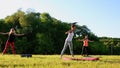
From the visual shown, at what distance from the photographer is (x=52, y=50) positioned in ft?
193

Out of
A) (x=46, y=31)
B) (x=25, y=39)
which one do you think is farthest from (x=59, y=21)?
(x=25, y=39)

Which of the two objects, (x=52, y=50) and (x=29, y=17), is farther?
(x=29, y=17)

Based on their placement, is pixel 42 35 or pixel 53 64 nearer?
pixel 53 64

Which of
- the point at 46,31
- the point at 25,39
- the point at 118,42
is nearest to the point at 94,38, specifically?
the point at 118,42

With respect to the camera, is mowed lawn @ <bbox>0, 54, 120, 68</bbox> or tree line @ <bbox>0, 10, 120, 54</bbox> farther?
tree line @ <bbox>0, 10, 120, 54</bbox>

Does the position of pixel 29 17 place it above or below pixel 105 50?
above

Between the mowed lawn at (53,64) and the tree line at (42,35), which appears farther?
the tree line at (42,35)

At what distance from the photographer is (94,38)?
6625cm

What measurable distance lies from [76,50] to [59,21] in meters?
8.30

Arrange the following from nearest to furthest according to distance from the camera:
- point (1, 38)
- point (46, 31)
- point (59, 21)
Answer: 1. point (1, 38)
2. point (46, 31)
3. point (59, 21)

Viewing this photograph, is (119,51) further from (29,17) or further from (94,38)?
(29,17)

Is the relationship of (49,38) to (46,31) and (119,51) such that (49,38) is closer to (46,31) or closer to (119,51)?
(46,31)

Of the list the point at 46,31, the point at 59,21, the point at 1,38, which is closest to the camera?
the point at 1,38

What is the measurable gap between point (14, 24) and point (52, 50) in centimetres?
897
